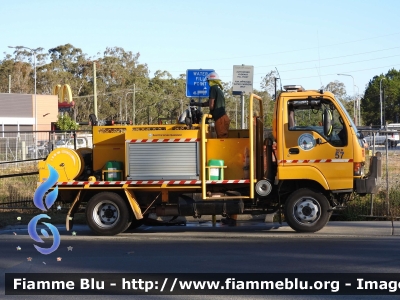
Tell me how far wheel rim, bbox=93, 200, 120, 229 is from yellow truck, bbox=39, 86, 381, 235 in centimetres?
2

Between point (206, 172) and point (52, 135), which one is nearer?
point (206, 172)

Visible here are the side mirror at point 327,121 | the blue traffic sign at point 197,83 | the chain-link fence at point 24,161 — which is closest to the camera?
the side mirror at point 327,121

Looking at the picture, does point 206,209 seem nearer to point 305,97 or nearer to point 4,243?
point 305,97

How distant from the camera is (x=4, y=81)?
81500mm

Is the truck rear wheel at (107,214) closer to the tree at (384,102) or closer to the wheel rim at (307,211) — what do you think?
the wheel rim at (307,211)

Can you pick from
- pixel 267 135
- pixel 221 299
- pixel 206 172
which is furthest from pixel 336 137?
pixel 221 299

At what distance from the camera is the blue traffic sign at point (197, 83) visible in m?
19.6

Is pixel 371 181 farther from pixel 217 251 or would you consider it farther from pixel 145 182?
pixel 145 182

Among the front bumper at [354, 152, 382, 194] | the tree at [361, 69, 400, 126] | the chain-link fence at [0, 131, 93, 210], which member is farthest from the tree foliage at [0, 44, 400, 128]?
the front bumper at [354, 152, 382, 194]

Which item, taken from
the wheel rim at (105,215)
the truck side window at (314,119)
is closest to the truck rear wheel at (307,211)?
the truck side window at (314,119)

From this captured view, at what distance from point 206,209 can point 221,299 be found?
5.29 m

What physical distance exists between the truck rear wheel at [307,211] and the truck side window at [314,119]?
114 cm

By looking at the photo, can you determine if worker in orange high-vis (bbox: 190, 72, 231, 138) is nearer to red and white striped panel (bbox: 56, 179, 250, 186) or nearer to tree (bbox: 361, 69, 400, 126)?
red and white striped panel (bbox: 56, 179, 250, 186)

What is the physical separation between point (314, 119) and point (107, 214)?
471 centimetres
